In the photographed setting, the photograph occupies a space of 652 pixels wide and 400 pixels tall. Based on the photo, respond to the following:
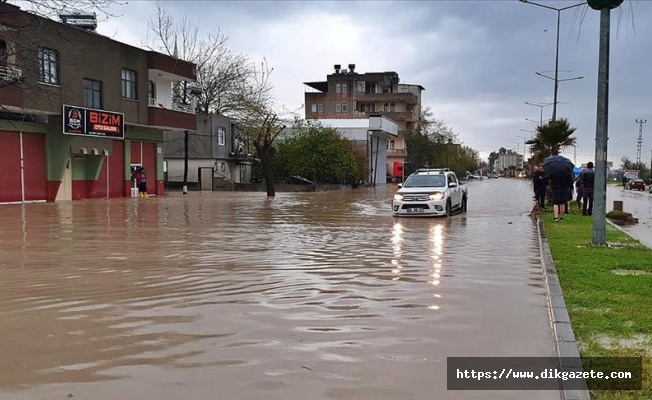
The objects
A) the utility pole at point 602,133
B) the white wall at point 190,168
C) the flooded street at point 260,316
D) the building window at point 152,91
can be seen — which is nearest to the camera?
the flooded street at point 260,316

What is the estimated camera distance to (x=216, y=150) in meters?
50.0

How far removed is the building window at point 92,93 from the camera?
97.7 ft

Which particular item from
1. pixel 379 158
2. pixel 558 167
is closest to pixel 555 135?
pixel 558 167

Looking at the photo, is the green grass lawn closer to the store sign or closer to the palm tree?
the palm tree

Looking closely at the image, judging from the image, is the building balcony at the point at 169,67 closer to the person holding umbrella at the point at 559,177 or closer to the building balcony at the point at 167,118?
the building balcony at the point at 167,118

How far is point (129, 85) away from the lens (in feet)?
109

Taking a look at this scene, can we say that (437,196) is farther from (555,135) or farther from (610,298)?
(610,298)

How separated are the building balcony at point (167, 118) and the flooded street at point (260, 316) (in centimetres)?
2192

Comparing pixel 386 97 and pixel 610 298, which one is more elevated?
pixel 386 97

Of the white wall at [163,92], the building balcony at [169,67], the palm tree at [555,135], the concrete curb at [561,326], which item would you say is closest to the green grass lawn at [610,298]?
the concrete curb at [561,326]

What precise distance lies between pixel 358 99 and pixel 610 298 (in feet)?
289

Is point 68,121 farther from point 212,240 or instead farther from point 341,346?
point 341,346

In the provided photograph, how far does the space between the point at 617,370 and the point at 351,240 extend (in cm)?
927

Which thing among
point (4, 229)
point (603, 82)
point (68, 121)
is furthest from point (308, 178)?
point (603, 82)
